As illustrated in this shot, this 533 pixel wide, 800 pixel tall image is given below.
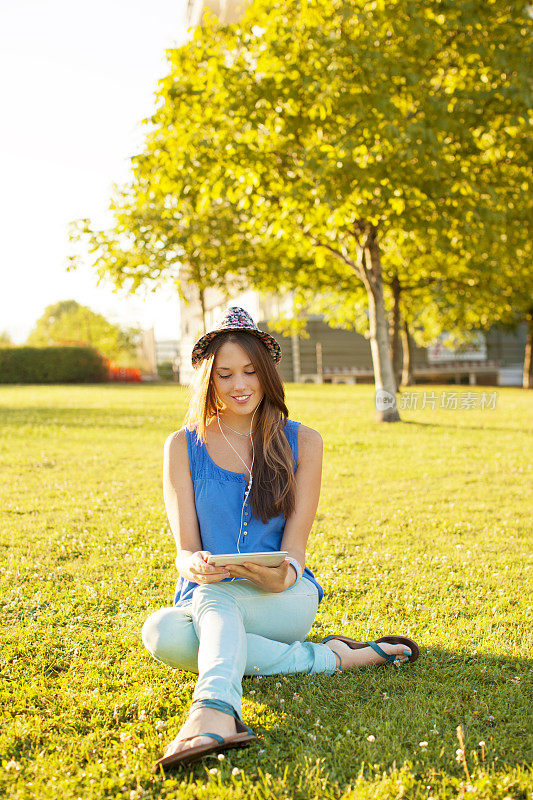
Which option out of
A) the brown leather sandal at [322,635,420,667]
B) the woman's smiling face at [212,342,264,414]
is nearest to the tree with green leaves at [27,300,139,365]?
the woman's smiling face at [212,342,264,414]

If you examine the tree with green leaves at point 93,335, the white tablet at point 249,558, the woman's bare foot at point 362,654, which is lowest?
the woman's bare foot at point 362,654

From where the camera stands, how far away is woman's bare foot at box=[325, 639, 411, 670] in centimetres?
351

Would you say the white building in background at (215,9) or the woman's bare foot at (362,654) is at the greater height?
the white building in background at (215,9)

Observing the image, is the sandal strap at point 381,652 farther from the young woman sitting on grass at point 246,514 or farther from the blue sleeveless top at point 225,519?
the blue sleeveless top at point 225,519

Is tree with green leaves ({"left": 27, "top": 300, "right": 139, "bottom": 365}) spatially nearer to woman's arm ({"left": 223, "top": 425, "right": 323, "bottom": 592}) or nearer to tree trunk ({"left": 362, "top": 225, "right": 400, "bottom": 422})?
tree trunk ({"left": 362, "top": 225, "right": 400, "bottom": 422})

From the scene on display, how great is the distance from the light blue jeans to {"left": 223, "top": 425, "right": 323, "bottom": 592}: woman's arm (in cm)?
14

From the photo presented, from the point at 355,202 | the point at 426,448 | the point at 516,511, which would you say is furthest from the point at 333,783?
the point at 355,202

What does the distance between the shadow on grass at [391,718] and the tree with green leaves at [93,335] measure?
1424 inches

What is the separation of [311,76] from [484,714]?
9923 millimetres

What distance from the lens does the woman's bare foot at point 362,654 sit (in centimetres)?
351

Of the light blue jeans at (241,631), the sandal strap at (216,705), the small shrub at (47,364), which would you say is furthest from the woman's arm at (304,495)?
the small shrub at (47,364)

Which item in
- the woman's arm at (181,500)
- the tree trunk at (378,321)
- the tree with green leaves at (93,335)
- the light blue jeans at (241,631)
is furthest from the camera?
the tree with green leaves at (93,335)

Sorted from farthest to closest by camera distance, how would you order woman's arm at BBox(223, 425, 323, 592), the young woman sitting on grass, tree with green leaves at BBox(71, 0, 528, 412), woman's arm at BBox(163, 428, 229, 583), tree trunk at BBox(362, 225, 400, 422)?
tree trunk at BBox(362, 225, 400, 422) < tree with green leaves at BBox(71, 0, 528, 412) < woman's arm at BBox(163, 428, 229, 583) < the young woman sitting on grass < woman's arm at BBox(223, 425, 323, 592)

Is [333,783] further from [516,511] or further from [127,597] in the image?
[516,511]
